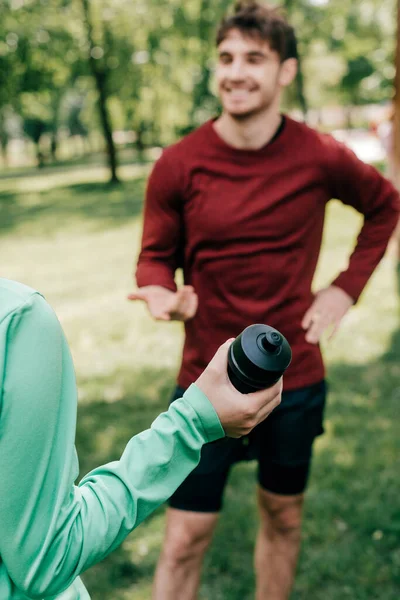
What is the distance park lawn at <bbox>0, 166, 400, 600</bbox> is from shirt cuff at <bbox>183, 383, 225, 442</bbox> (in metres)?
2.17

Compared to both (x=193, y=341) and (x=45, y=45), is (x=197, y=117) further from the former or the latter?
(x=193, y=341)

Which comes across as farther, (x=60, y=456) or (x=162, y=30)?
(x=162, y=30)

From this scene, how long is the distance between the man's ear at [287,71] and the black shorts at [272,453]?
3.53 feet

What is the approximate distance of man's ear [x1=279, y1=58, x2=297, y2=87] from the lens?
8.55 ft

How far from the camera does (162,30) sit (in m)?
23.7

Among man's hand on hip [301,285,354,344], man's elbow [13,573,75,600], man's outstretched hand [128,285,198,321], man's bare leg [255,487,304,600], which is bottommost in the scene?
man's bare leg [255,487,304,600]

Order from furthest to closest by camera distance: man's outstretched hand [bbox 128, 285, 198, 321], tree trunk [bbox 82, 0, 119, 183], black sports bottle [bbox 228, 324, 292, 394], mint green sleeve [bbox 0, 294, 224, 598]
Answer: tree trunk [bbox 82, 0, 119, 183], man's outstretched hand [bbox 128, 285, 198, 321], black sports bottle [bbox 228, 324, 292, 394], mint green sleeve [bbox 0, 294, 224, 598]

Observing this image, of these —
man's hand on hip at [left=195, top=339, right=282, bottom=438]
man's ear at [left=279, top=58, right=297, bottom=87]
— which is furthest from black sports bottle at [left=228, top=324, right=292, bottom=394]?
man's ear at [left=279, top=58, right=297, bottom=87]

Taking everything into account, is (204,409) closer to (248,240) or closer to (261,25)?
(248,240)

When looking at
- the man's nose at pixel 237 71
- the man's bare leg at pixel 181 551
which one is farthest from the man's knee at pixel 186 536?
the man's nose at pixel 237 71

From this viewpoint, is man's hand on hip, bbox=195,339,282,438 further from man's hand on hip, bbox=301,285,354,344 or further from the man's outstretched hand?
man's hand on hip, bbox=301,285,354,344

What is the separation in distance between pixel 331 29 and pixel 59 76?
957 cm

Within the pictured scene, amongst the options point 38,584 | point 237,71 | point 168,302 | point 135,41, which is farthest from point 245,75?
point 135,41

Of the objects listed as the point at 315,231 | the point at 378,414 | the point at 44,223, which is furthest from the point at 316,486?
the point at 44,223
